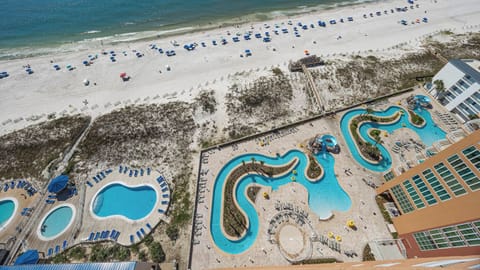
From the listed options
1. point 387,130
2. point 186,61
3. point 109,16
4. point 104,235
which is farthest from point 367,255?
point 109,16

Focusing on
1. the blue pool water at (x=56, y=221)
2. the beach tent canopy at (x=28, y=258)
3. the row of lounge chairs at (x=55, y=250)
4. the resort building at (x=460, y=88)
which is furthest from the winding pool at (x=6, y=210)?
the resort building at (x=460, y=88)

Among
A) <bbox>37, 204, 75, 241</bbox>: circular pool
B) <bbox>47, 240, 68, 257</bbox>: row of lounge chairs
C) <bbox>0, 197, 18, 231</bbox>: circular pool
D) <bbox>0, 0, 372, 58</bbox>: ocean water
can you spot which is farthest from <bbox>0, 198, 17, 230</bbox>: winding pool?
<bbox>0, 0, 372, 58</bbox>: ocean water

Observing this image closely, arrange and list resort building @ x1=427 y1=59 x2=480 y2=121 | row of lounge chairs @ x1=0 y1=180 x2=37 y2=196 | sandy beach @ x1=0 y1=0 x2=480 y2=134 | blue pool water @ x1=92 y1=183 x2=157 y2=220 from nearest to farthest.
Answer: blue pool water @ x1=92 y1=183 x2=157 y2=220 → row of lounge chairs @ x1=0 y1=180 x2=37 y2=196 → resort building @ x1=427 y1=59 x2=480 y2=121 → sandy beach @ x1=0 y1=0 x2=480 y2=134

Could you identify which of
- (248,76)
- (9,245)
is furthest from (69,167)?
(248,76)

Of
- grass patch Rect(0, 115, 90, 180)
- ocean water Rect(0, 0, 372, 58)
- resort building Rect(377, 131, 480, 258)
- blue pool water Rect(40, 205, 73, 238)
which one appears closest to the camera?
resort building Rect(377, 131, 480, 258)

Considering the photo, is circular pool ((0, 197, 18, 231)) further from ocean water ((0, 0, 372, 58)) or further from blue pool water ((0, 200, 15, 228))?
ocean water ((0, 0, 372, 58))

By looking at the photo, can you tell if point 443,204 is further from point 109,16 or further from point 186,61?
point 109,16
